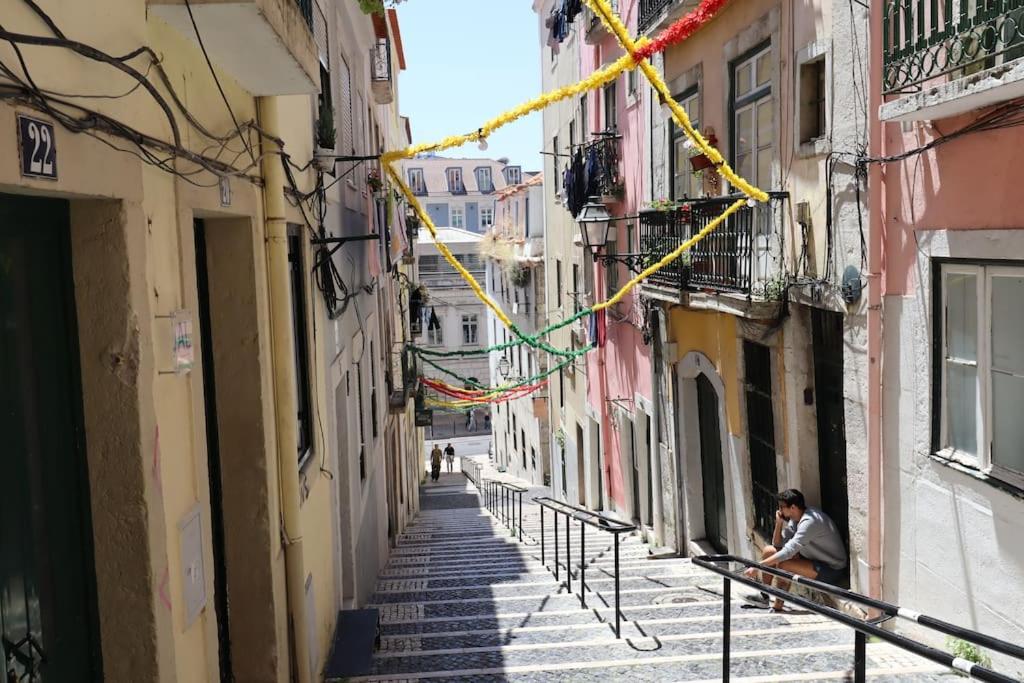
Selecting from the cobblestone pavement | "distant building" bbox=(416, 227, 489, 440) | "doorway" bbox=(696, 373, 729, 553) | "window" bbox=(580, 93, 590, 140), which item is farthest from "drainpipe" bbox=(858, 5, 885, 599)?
"distant building" bbox=(416, 227, 489, 440)

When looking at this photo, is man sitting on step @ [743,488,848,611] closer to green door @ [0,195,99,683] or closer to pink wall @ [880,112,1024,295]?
pink wall @ [880,112,1024,295]

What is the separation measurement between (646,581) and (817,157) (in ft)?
16.7

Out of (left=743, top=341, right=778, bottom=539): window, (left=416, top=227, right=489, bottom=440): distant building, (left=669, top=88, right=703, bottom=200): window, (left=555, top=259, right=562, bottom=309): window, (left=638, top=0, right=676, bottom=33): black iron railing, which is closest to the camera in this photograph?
(left=743, top=341, right=778, bottom=539): window

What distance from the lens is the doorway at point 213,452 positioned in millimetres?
5281

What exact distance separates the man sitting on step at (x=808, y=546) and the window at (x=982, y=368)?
1807 millimetres

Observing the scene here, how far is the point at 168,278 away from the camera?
13.0ft

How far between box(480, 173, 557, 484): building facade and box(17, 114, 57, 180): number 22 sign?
23.0 meters

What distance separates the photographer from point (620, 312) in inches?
643

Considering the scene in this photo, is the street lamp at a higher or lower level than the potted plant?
lower

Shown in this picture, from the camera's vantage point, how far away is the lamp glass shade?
12.6 meters

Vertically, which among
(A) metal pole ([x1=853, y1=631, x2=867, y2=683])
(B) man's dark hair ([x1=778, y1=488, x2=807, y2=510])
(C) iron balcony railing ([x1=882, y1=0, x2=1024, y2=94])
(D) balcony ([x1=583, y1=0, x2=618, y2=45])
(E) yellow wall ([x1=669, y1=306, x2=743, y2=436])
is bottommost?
(B) man's dark hair ([x1=778, y1=488, x2=807, y2=510])

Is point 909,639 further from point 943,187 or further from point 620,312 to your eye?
point 620,312

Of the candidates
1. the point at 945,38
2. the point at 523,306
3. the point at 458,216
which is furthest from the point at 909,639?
the point at 458,216

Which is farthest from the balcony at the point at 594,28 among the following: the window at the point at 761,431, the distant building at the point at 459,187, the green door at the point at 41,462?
the distant building at the point at 459,187
